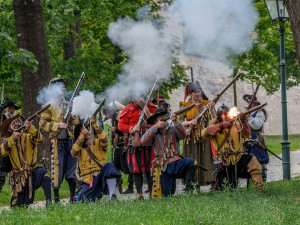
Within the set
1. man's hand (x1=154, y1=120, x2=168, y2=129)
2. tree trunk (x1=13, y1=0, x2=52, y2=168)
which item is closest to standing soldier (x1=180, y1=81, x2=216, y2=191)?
man's hand (x1=154, y1=120, x2=168, y2=129)

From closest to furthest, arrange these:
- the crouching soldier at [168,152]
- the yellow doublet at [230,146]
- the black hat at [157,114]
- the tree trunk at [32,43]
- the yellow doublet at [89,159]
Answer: the yellow doublet at [89,159] < the crouching soldier at [168,152] < the black hat at [157,114] < the yellow doublet at [230,146] < the tree trunk at [32,43]

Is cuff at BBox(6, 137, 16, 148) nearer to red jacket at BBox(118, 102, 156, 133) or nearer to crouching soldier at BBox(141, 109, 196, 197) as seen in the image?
crouching soldier at BBox(141, 109, 196, 197)

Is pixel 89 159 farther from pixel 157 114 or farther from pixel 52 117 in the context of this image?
pixel 52 117

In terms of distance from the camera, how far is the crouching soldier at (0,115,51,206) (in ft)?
30.1

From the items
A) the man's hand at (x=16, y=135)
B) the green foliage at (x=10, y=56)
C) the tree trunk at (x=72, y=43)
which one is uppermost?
the tree trunk at (x=72, y=43)

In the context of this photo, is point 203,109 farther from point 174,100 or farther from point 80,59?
point 174,100

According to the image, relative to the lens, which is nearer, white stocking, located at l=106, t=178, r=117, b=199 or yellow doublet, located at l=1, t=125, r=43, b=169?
white stocking, located at l=106, t=178, r=117, b=199

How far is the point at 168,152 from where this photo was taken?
9.49 m

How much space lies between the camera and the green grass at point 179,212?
22.4 ft

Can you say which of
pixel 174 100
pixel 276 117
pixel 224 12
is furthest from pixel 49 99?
pixel 276 117

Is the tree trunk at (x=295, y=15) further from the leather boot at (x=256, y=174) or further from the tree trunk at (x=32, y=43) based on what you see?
the tree trunk at (x=32, y=43)

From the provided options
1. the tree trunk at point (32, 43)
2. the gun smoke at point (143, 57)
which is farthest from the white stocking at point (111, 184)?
the tree trunk at point (32, 43)

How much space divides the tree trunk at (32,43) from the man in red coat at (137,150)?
2899mm

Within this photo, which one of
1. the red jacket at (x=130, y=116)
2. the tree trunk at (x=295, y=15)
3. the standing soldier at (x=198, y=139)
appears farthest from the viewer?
the red jacket at (x=130, y=116)
